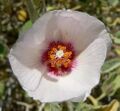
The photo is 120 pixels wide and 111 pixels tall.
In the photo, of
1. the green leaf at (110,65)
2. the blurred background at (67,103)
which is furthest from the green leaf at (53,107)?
the green leaf at (110,65)

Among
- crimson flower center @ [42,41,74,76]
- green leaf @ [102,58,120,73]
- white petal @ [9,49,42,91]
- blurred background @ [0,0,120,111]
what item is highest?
white petal @ [9,49,42,91]

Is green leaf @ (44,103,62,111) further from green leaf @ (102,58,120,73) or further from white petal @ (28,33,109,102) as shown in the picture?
green leaf @ (102,58,120,73)

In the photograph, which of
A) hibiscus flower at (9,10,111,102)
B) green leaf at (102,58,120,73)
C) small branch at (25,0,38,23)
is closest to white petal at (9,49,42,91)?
hibiscus flower at (9,10,111,102)

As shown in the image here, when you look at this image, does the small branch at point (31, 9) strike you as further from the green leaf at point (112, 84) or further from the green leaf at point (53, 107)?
the green leaf at point (112, 84)

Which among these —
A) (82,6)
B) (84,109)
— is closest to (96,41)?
(84,109)

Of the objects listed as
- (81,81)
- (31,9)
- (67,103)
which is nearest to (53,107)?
(67,103)
